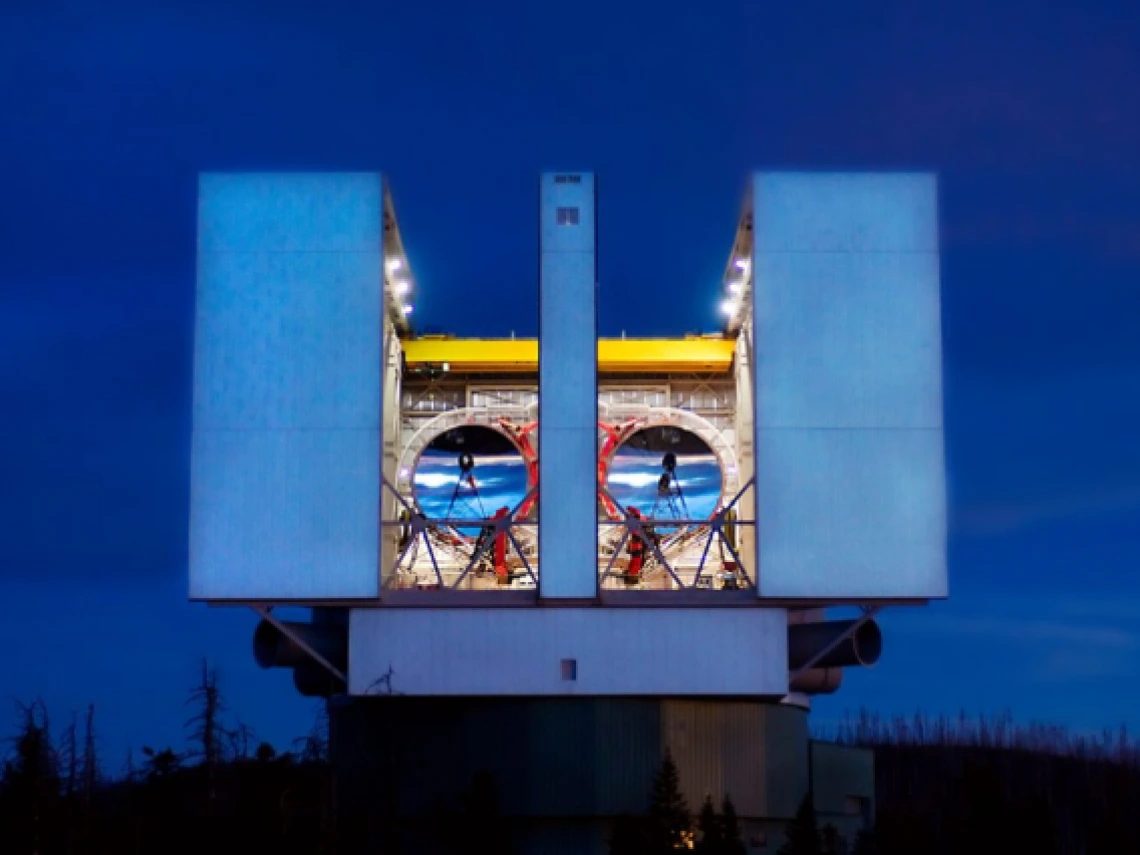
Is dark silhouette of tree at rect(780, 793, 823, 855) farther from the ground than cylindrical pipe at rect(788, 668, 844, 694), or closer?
closer

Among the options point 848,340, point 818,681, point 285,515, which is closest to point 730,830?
point 818,681

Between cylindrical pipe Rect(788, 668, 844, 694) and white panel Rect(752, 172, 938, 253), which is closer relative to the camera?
white panel Rect(752, 172, 938, 253)

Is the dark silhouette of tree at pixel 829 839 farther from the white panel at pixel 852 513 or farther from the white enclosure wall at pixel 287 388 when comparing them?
the white enclosure wall at pixel 287 388

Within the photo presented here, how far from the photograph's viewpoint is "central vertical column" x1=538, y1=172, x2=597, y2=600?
1801 inches

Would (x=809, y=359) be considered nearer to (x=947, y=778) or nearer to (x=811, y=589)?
(x=811, y=589)

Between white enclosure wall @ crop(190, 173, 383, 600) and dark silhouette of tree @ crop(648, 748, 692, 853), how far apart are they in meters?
7.70

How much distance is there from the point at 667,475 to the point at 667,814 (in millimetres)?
9106

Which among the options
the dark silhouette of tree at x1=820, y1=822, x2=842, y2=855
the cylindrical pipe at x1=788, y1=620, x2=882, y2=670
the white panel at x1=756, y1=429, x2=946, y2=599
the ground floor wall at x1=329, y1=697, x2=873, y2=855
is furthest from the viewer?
the dark silhouette of tree at x1=820, y1=822, x2=842, y2=855

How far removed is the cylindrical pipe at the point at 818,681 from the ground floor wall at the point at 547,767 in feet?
6.06

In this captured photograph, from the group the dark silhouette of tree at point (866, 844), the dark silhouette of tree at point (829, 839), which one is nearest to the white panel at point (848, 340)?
the dark silhouette of tree at point (829, 839)

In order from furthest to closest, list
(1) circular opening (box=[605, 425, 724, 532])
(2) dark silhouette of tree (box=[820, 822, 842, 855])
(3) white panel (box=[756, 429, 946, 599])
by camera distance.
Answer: (1) circular opening (box=[605, 425, 724, 532])
(2) dark silhouette of tree (box=[820, 822, 842, 855])
(3) white panel (box=[756, 429, 946, 599])

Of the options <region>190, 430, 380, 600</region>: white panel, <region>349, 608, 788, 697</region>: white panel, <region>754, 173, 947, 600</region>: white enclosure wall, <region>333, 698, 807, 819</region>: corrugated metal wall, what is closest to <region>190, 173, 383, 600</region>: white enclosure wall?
<region>190, 430, 380, 600</region>: white panel

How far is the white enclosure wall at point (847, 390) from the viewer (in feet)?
151

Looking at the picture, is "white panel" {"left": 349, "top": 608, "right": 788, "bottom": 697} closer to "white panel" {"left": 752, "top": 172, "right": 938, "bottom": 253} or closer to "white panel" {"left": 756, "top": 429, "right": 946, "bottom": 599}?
"white panel" {"left": 756, "top": 429, "right": 946, "bottom": 599}
